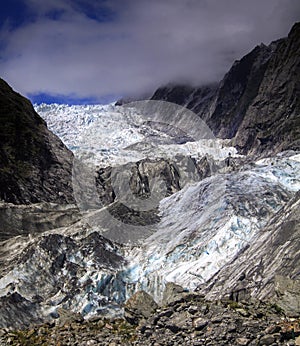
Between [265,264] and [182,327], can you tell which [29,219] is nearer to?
[265,264]

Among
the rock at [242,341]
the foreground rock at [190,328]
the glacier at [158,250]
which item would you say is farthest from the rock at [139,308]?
the glacier at [158,250]

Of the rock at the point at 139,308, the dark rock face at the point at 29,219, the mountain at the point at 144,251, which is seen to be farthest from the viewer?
the dark rock face at the point at 29,219

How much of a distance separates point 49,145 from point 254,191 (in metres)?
57.2

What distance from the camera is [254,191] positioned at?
162 feet

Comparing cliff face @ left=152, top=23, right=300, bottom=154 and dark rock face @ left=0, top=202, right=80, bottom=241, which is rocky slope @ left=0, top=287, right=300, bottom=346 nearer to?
dark rock face @ left=0, top=202, right=80, bottom=241

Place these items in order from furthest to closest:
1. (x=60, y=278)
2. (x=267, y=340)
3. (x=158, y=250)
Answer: (x=158, y=250) → (x=60, y=278) → (x=267, y=340)

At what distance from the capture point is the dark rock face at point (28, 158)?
83.9 meters

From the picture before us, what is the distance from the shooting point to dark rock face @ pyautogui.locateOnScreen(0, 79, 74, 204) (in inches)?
3302

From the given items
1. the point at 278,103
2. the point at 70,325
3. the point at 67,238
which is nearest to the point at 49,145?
the point at 67,238

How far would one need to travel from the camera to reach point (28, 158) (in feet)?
303

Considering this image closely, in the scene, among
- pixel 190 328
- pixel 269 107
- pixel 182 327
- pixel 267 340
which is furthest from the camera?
pixel 269 107

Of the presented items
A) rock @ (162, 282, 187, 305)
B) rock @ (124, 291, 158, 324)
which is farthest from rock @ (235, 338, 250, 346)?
rock @ (124, 291, 158, 324)

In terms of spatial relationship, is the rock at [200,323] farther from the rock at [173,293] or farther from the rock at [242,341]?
the rock at [173,293]

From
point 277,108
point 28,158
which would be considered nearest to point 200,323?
point 28,158
